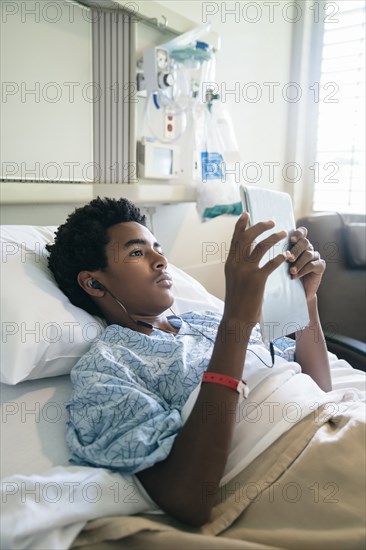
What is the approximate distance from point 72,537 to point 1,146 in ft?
3.74

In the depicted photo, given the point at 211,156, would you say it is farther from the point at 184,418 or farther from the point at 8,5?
the point at 184,418

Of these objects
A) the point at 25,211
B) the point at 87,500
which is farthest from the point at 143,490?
the point at 25,211

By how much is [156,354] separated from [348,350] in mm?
807

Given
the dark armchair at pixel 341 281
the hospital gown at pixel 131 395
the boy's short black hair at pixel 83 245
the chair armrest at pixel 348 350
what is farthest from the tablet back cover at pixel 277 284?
the dark armchair at pixel 341 281

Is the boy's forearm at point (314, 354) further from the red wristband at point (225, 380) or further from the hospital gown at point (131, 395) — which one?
the red wristband at point (225, 380)

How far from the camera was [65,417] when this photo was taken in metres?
1.02

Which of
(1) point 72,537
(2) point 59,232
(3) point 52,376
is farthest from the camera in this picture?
(2) point 59,232

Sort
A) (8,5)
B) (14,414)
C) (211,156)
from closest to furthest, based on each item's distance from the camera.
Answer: (14,414)
(8,5)
(211,156)

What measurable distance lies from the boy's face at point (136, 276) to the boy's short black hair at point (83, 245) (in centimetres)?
3

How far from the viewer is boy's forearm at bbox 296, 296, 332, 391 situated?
1.25m

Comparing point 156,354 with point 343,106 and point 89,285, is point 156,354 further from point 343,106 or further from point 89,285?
point 343,106

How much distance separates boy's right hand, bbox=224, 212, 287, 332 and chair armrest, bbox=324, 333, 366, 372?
821 millimetres

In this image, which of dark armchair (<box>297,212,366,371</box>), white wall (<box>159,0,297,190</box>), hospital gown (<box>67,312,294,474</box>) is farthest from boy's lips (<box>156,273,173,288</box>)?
white wall (<box>159,0,297,190</box>)

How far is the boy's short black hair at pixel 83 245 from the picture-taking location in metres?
1.21
